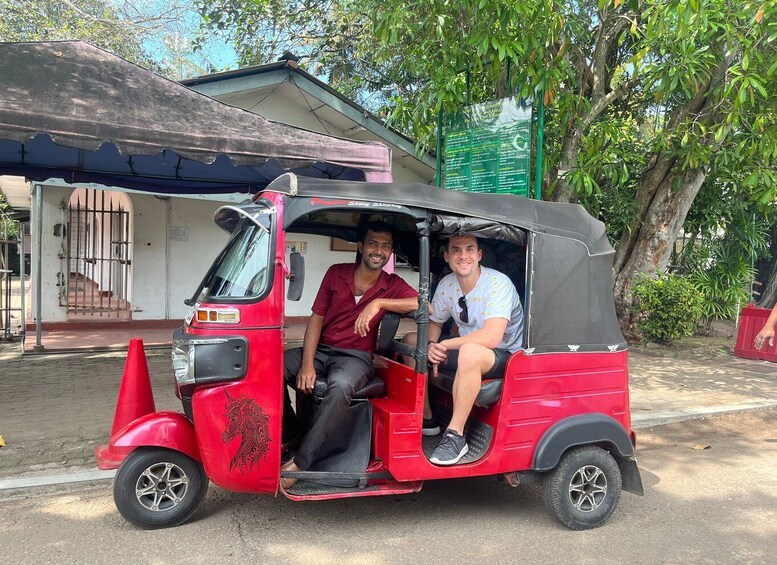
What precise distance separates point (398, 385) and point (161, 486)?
1500 millimetres

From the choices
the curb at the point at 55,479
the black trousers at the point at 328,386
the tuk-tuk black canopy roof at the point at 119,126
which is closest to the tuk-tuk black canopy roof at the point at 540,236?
the black trousers at the point at 328,386

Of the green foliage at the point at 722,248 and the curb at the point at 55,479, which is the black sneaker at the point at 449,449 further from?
the green foliage at the point at 722,248

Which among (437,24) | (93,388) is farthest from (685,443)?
(93,388)

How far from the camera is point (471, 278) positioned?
384 centimetres

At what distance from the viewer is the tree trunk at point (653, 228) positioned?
382 inches

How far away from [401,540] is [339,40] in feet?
43.9

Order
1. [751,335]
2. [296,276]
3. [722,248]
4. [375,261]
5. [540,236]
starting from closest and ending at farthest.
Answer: [296,276]
[540,236]
[375,261]
[751,335]
[722,248]

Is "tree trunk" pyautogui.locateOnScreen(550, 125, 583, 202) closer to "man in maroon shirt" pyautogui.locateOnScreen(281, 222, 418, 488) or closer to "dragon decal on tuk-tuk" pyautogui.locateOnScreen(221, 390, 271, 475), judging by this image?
"man in maroon shirt" pyautogui.locateOnScreen(281, 222, 418, 488)

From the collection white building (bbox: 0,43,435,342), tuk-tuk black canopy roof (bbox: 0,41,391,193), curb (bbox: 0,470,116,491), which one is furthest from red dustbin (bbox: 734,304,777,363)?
curb (bbox: 0,470,116,491)

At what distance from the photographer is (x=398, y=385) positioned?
12.1ft

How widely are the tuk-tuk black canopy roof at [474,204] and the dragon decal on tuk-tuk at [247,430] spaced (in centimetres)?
119

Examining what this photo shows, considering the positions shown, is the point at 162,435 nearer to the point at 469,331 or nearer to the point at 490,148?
the point at 469,331

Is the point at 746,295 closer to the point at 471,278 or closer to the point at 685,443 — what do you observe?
the point at 685,443

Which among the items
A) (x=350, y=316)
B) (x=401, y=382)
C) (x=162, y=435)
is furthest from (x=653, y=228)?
(x=162, y=435)
